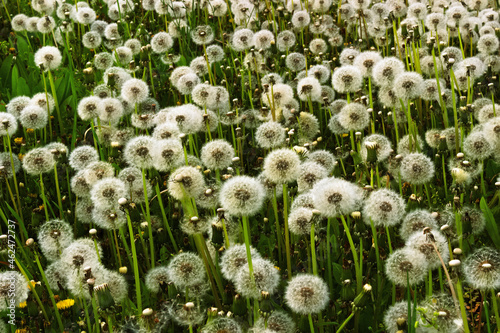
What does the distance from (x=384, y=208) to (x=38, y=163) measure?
7.51ft

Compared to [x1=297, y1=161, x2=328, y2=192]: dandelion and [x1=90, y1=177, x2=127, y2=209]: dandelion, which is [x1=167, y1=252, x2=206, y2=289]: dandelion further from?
[x1=297, y1=161, x2=328, y2=192]: dandelion

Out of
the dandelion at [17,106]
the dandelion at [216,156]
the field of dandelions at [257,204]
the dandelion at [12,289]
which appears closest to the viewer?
the field of dandelions at [257,204]

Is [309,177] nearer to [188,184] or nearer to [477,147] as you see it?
[188,184]

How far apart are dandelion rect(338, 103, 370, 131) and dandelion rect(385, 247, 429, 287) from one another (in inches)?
58.5

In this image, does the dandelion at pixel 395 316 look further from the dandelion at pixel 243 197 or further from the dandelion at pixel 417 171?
the dandelion at pixel 417 171

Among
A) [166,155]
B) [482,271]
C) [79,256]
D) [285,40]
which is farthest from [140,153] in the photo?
[285,40]

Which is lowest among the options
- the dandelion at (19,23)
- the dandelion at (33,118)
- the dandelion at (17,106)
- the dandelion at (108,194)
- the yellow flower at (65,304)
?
the yellow flower at (65,304)

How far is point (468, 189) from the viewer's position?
3.73 m

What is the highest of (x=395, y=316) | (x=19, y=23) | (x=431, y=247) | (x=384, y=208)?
(x=19, y=23)

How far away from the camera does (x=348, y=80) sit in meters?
4.21

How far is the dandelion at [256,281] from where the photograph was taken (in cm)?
259

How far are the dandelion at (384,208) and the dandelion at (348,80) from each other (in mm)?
1410

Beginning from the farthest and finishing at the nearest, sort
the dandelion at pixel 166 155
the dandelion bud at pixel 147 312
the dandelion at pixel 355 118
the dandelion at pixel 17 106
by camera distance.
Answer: the dandelion at pixel 17 106, the dandelion at pixel 355 118, the dandelion at pixel 166 155, the dandelion bud at pixel 147 312

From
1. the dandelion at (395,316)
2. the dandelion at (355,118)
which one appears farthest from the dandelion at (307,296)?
the dandelion at (355,118)
